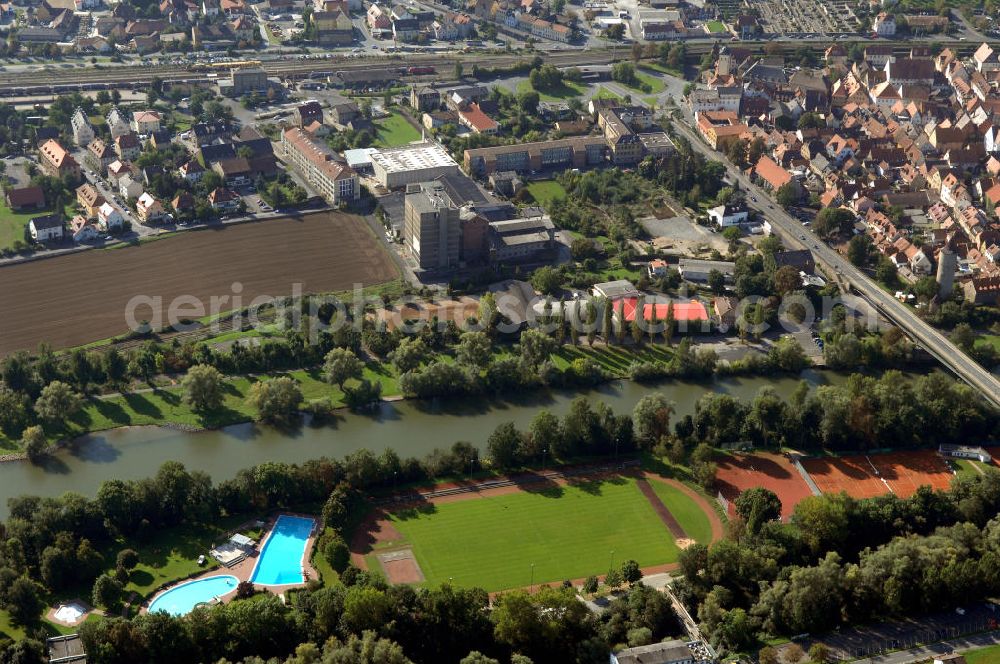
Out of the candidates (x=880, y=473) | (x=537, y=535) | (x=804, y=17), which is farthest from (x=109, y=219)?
(x=804, y=17)

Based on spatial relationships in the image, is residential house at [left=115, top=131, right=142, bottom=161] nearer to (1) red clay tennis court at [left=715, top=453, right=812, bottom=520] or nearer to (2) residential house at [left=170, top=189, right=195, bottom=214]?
(2) residential house at [left=170, top=189, right=195, bottom=214]

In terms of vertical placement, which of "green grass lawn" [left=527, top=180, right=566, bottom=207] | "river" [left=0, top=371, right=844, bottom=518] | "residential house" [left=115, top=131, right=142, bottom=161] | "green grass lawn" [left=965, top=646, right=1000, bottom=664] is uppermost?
"residential house" [left=115, top=131, right=142, bottom=161]

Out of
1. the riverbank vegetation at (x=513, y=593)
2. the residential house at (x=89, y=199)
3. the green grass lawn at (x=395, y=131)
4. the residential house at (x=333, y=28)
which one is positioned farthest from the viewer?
the residential house at (x=333, y=28)

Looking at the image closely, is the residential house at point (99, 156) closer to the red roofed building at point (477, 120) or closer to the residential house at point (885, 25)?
the red roofed building at point (477, 120)

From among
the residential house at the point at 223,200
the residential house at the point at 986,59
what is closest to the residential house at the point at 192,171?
the residential house at the point at 223,200

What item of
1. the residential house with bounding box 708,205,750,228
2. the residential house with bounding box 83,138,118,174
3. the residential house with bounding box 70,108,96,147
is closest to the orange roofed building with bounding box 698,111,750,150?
the residential house with bounding box 708,205,750,228

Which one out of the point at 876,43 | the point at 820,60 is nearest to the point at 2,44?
the point at 820,60
